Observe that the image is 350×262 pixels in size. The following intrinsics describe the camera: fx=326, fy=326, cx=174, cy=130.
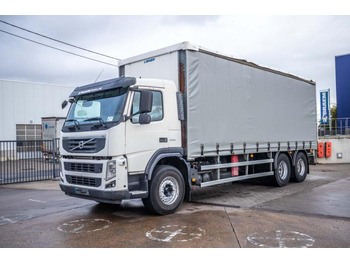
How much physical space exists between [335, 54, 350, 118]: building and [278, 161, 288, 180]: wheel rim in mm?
20597

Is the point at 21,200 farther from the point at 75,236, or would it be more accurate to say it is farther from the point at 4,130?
the point at 4,130

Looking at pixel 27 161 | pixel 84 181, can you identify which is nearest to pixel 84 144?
pixel 84 181

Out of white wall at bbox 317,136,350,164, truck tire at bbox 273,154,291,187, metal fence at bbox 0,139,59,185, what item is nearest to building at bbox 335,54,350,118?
white wall at bbox 317,136,350,164

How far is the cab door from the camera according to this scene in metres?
6.52

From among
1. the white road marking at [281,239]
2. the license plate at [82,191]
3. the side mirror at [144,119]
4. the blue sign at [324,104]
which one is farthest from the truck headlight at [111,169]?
the blue sign at [324,104]

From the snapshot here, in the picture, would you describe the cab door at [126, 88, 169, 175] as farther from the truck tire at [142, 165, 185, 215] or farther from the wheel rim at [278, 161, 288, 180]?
the wheel rim at [278, 161, 288, 180]

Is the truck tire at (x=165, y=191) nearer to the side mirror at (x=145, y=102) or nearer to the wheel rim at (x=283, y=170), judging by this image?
the side mirror at (x=145, y=102)

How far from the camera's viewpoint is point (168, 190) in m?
7.17

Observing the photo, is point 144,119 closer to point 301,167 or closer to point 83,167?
point 83,167

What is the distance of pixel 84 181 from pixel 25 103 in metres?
22.6

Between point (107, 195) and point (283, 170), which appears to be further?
point (283, 170)

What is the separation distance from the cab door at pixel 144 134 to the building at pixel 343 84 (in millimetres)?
26266

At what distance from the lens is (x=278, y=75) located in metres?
11.1

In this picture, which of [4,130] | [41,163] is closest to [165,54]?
[41,163]
